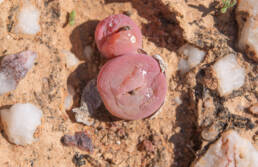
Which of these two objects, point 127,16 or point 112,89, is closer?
point 112,89

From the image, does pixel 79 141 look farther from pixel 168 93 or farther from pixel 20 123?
pixel 168 93

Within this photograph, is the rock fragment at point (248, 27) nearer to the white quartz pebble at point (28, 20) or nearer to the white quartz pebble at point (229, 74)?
the white quartz pebble at point (229, 74)

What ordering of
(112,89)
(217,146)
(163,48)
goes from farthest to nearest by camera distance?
(163,48) < (217,146) < (112,89)

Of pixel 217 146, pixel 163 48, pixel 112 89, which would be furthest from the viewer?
pixel 163 48

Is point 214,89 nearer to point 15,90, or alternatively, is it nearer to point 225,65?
point 225,65

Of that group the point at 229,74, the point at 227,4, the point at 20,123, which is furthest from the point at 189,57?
the point at 20,123

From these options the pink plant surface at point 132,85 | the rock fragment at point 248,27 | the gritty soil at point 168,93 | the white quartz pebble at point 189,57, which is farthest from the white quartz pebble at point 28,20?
the rock fragment at point 248,27

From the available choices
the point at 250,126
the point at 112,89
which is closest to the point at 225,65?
the point at 250,126

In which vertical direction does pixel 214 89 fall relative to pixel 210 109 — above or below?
above

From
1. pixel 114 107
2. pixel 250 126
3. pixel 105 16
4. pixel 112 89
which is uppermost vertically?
pixel 105 16
